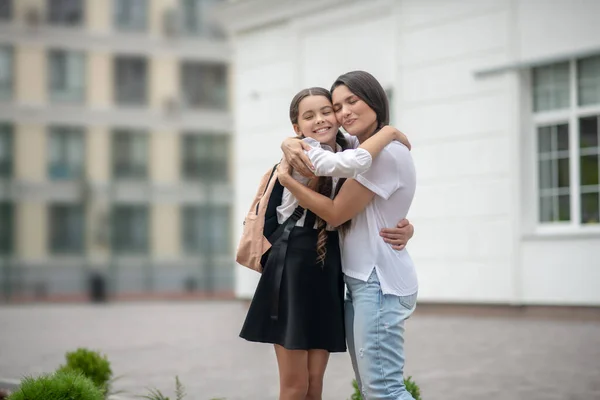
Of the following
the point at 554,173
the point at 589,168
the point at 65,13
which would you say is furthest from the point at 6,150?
the point at 589,168

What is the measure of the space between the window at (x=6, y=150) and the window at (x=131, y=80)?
5.05 meters

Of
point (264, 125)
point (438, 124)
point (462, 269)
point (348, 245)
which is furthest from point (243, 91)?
point (348, 245)

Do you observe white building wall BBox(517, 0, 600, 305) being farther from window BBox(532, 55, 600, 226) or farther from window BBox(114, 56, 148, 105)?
window BBox(114, 56, 148, 105)

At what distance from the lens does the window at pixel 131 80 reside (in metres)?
42.3

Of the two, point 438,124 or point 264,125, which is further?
point 264,125

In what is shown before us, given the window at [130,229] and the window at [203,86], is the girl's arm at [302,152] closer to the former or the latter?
the window at [130,229]

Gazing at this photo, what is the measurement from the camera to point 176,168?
4309 centimetres

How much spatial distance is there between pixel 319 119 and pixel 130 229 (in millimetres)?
39000

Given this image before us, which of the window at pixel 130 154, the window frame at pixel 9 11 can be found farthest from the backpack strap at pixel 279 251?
the window frame at pixel 9 11

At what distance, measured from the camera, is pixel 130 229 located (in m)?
42.2

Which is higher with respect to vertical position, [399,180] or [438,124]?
[438,124]

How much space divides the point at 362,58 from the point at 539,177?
4159 millimetres

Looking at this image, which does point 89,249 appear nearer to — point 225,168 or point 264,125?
point 225,168

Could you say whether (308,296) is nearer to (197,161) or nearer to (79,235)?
(79,235)
